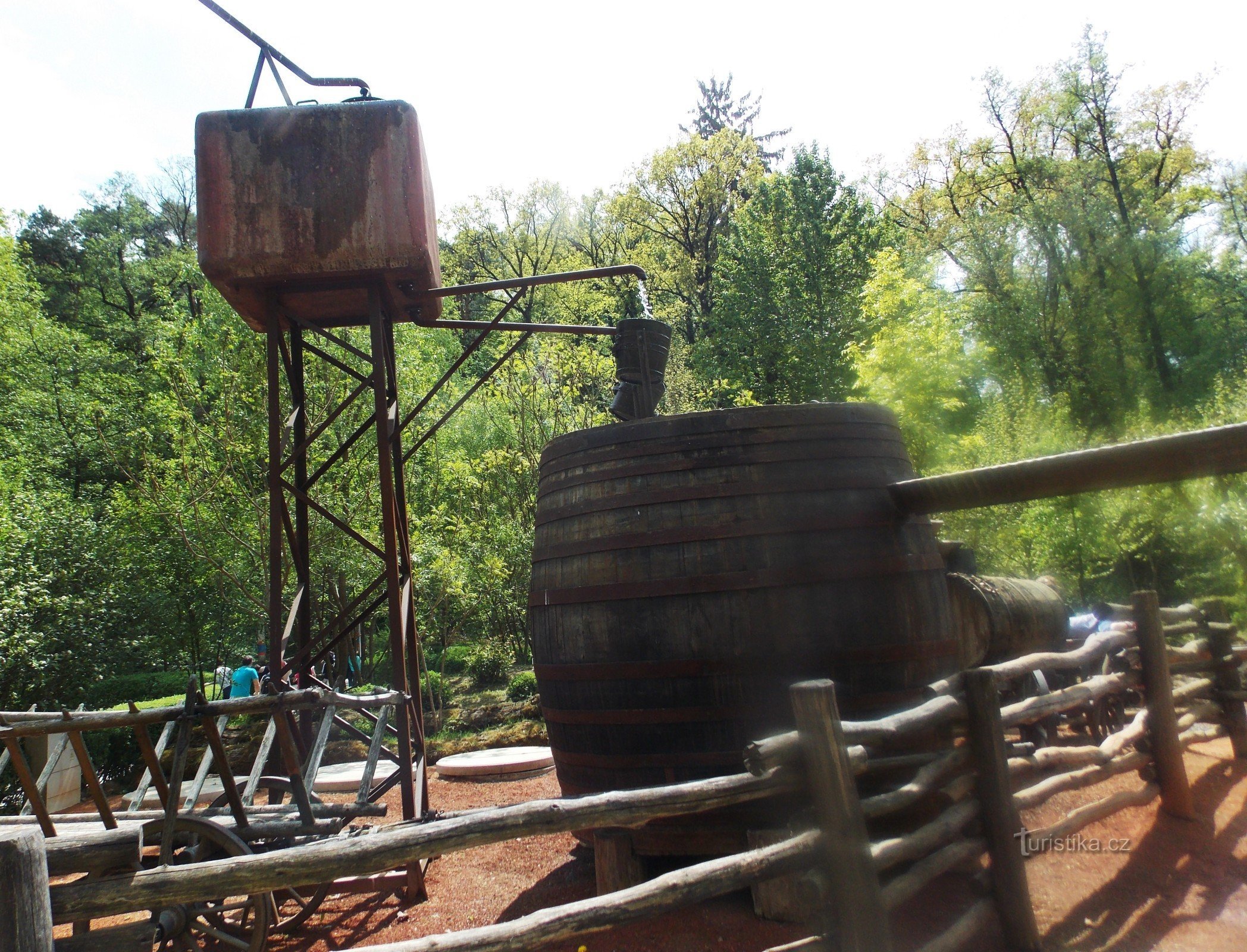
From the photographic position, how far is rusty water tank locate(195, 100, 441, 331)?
4324 millimetres

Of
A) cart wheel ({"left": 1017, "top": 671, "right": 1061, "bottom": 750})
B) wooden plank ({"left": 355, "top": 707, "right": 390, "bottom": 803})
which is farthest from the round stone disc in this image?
cart wheel ({"left": 1017, "top": 671, "right": 1061, "bottom": 750})

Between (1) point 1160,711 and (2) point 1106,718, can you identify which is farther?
(2) point 1106,718

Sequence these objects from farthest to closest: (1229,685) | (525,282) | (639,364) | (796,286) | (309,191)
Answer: (796,286), (1229,685), (525,282), (639,364), (309,191)

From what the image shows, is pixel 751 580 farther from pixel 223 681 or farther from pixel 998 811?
pixel 223 681

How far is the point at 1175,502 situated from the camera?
13867 mm

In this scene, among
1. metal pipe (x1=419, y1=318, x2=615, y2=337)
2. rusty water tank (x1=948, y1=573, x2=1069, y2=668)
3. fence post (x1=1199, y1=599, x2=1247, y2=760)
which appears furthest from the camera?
rusty water tank (x1=948, y1=573, x2=1069, y2=668)

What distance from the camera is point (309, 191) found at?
436 centimetres

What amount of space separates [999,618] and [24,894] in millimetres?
5952

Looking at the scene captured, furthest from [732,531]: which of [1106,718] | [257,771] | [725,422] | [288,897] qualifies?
[1106,718]

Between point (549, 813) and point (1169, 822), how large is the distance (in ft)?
12.5

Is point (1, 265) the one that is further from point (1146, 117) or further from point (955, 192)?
point (1146, 117)

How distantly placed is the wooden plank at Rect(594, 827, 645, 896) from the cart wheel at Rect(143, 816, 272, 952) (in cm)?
149

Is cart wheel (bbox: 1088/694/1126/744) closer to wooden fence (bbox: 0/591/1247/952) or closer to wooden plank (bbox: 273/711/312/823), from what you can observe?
wooden fence (bbox: 0/591/1247/952)

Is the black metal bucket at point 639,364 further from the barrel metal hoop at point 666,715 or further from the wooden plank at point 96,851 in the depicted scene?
the wooden plank at point 96,851
